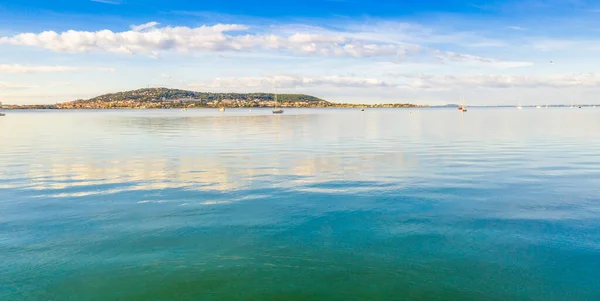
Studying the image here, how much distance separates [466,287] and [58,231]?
49.4 feet

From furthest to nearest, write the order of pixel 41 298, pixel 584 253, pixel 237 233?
1. pixel 237 233
2. pixel 584 253
3. pixel 41 298

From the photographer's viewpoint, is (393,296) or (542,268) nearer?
(393,296)

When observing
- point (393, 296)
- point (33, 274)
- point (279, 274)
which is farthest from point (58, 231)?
point (393, 296)

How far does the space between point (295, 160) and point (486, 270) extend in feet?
84.2

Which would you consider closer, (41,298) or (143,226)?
(41,298)

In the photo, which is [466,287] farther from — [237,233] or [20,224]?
[20,224]

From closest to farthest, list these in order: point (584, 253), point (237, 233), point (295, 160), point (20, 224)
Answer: point (584, 253) < point (237, 233) < point (20, 224) < point (295, 160)

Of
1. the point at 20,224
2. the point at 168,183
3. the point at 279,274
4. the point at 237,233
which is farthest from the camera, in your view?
the point at 168,183

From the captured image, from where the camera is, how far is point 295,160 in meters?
38.6

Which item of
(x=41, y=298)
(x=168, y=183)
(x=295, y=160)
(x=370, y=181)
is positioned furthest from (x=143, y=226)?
(x=295, y=160)

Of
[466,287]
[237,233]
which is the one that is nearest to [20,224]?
[237,233]

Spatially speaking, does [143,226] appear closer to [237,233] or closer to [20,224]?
[237,233]

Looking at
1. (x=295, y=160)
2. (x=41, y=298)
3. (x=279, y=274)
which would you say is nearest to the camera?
(x=41, y=298)

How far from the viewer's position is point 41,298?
12.2 metres
